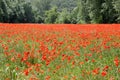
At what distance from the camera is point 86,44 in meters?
9.95

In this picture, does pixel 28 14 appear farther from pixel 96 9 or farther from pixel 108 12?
pixel 108 12

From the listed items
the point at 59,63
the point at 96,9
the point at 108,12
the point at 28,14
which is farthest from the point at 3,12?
the point at 59,63

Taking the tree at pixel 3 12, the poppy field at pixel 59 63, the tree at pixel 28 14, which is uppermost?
the poppy field at pixel 59 63

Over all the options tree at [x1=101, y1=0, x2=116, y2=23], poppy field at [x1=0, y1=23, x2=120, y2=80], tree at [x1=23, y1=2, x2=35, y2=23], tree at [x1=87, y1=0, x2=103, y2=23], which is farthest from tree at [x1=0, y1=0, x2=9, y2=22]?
poppy field at [x1=0, y1=23, x2=120, y2=80]

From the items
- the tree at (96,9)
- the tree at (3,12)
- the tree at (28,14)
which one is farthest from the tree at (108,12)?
the tree at (28,14)

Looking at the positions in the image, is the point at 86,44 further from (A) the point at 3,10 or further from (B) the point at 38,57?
(A) the point at 3,10

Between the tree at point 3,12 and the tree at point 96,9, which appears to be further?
the tree at point 3,12

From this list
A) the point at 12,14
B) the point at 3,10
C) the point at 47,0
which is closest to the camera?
the point at 3,10

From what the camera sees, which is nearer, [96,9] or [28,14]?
[96,9]

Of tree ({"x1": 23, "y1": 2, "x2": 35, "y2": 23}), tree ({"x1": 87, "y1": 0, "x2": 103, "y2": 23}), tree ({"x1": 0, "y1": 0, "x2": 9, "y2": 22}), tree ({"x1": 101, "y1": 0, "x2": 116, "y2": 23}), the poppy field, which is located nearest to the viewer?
the poppy field

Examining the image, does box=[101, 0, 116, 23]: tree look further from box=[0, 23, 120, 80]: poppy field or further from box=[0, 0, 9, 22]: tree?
box=[0, 23, 120, 80]: poppy field

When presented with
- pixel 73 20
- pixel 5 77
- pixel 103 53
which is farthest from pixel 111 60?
pixel 73 20

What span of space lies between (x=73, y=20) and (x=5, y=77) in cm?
7424

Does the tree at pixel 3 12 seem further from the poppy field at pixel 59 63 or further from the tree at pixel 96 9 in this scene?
the poppy field at pixel 59 63
